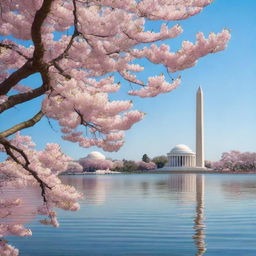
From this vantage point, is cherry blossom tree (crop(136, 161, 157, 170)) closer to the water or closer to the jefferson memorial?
the jefferson memorial

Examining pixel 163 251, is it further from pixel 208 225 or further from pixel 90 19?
pixel 90 19

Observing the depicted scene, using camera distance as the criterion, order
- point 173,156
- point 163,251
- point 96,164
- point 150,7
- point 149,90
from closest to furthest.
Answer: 1. point 150,7
2. point 149,90
3. point 163,251
4. point 173,156
5. point 96,164

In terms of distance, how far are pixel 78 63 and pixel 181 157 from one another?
467 ft

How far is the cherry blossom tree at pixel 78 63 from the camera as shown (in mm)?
7488

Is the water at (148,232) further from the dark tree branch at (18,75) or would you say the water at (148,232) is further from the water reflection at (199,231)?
the dark tree branch at (18,75)

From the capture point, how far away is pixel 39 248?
49.0 ft

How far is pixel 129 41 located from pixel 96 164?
507 feet

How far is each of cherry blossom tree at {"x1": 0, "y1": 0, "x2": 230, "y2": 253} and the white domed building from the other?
138 meters

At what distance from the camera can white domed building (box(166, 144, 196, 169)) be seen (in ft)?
486

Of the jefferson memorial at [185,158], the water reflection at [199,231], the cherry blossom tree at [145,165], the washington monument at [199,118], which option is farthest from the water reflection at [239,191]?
the cherry blossom tree at [145,165]

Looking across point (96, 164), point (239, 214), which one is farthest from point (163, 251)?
point (96, 164)

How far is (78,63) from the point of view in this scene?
29.0 ft

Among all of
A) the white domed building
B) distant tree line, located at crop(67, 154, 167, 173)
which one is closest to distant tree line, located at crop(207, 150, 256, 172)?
the white domed building

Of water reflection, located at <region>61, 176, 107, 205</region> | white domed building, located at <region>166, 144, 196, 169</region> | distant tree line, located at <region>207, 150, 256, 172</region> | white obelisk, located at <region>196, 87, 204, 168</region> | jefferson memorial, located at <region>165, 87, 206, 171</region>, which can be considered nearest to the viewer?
water reflection, located at <region>61, 176, 107, 205</region>
